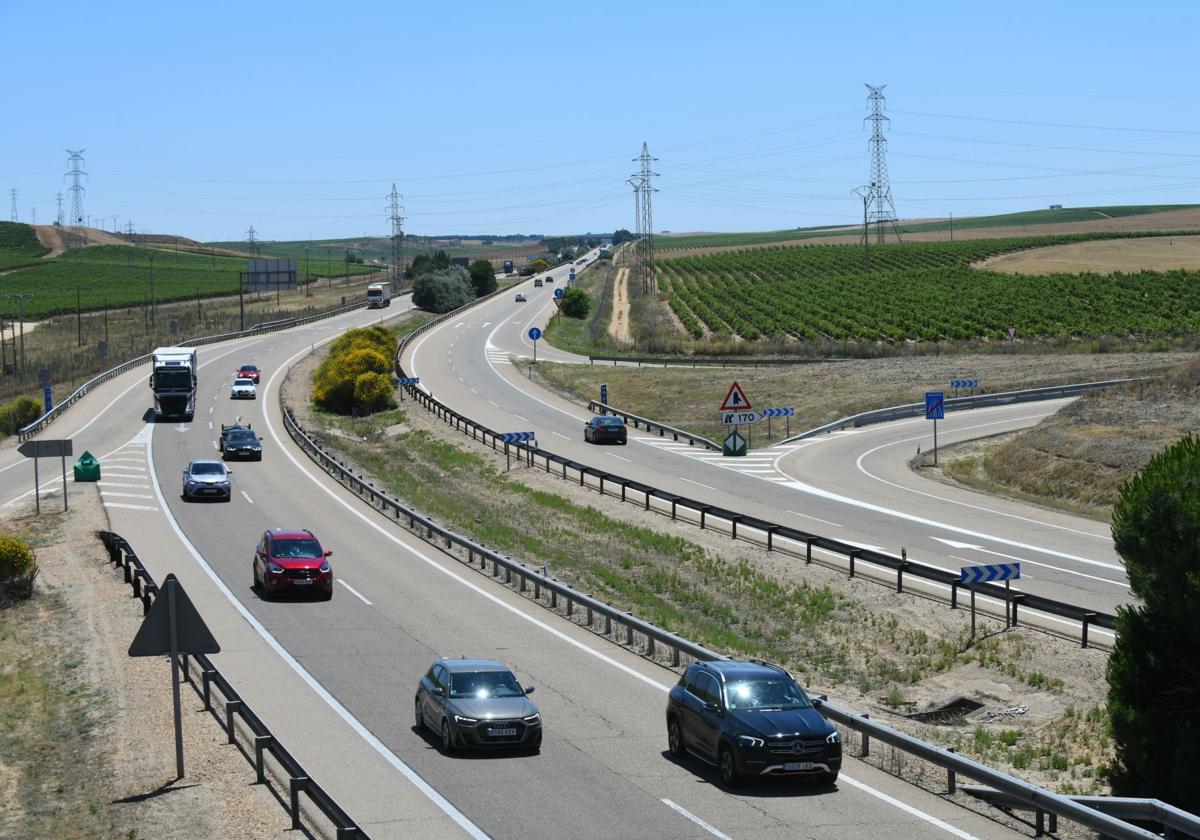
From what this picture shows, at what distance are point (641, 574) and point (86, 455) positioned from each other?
2342cm

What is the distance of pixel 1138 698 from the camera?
51.9 feet

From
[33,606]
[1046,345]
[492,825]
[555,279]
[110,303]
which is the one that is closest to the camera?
[492,825]

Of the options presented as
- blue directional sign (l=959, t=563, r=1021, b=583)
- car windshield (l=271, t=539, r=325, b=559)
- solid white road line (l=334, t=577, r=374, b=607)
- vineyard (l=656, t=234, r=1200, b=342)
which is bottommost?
solid white road line (l=334, t=577, r=374, b=607)

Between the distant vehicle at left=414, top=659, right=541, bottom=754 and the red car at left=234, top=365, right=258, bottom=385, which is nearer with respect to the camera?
the distant vehicle at left=414, top=659, right=541, bottom=754

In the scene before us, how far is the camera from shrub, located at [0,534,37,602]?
29984mm

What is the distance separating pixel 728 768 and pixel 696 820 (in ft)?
4.32

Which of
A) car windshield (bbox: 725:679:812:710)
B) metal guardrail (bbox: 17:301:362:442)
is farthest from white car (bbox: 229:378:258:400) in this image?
car windshield (bbox: 725:679:812:710)

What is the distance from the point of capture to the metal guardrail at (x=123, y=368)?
63219mm

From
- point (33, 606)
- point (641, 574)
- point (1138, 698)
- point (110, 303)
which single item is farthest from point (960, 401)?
point (110, 303)

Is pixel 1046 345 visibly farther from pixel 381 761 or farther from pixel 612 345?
pixel 381 761

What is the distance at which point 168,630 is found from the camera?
1561 centimetres

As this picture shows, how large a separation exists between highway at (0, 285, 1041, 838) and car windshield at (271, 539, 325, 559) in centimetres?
118

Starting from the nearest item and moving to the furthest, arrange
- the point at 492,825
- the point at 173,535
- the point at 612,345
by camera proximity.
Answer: the point at 492,825 → the point at 173,535 → the point at 612,345

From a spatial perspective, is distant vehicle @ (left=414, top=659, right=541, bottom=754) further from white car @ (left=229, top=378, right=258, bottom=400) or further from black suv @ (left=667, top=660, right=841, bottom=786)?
white car @ (left=229, top=378, right=258, bottom=400)
